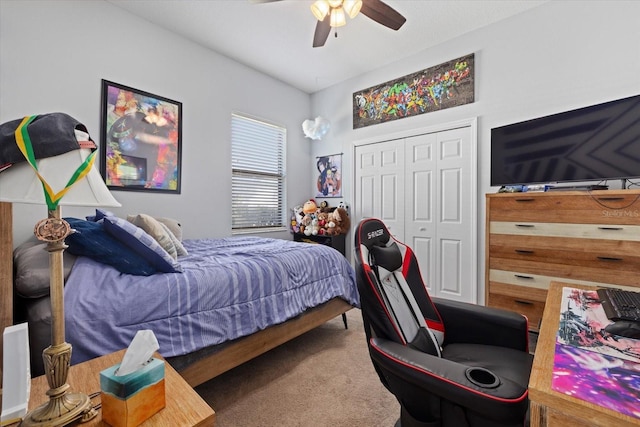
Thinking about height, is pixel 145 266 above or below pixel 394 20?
below

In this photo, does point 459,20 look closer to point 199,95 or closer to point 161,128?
point 199,95

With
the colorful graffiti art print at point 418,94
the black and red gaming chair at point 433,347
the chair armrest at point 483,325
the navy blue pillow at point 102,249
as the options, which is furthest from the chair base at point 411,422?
the colorful graffiti art print at point 418,94

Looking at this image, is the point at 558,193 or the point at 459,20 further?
the point at 459,20

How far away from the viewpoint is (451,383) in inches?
32.4

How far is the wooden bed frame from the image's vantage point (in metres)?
0.87

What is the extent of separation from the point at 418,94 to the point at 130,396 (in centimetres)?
375

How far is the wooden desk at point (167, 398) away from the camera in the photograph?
0.72 m

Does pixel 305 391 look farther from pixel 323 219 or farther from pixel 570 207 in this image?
pixel 323 219

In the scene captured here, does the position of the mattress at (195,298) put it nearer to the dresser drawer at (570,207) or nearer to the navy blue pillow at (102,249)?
the navy blue pillow at (102,249)

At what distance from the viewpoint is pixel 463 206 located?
309cm

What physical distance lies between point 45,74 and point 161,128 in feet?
2.92

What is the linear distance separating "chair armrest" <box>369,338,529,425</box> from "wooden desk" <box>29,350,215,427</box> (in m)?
0.58

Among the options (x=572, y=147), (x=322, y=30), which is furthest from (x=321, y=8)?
(x=572, y=147)

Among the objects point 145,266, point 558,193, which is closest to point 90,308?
point 145,266
